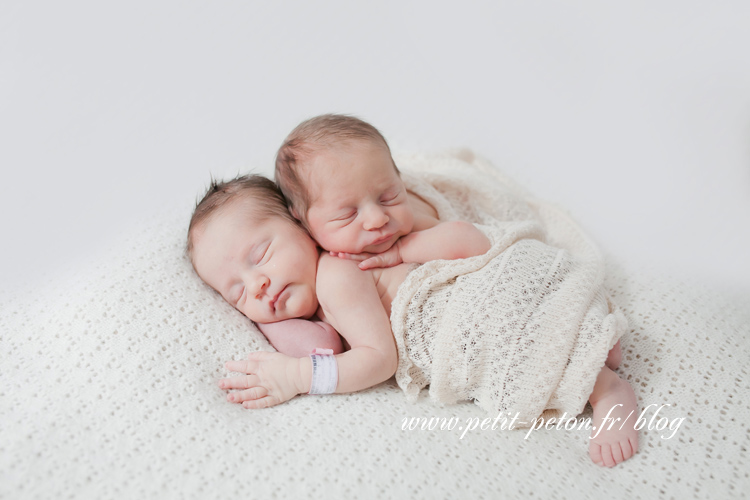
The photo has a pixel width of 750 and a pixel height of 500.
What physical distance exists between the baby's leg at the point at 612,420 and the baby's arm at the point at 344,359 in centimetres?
51

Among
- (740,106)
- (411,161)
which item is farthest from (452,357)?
(740,106)

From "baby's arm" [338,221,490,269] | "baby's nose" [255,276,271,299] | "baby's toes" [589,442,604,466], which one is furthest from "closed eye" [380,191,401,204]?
"baby's toes" [589,442,604,466]

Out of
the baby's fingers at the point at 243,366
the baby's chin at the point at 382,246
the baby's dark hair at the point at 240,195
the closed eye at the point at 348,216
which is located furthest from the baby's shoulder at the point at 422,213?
the baby's fingers at the point at 243,366

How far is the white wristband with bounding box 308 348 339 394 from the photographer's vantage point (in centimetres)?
146

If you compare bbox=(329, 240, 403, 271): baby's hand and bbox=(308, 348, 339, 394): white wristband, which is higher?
bbox=(329, 240, 403, 271): baby's hand

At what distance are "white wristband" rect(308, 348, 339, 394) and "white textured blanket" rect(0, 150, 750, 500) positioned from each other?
0.04 meters

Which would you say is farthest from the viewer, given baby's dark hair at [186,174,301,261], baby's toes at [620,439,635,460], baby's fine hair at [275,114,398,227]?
baby's dark hair at [186,174,301,261]

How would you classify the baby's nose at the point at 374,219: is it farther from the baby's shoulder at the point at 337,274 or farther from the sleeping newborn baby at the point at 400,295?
the baby's shoulder at the point at 337,274

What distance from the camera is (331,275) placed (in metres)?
1.58

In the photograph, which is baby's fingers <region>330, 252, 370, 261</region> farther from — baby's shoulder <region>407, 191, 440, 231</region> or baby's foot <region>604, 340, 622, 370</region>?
baby's foot <region>604, 340, 622, 370</region>

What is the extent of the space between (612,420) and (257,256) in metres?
1.00

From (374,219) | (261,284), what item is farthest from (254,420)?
(374,219)

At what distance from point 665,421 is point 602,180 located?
4.46 ft

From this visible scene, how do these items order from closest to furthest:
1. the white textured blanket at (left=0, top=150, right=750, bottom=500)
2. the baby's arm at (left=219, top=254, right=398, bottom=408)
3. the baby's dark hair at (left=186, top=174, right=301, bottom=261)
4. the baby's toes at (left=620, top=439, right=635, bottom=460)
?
the white textured blanket at (left=0, top=150, right=750, bottom=500) → the baby's toes at (left=620, top=439, right=635, bottom=460) → the baby's arm at (left=219, top=254, right=398, bottom=408) → the baby's dark hair at (left=186, top=174, right=301, bottom=261)
